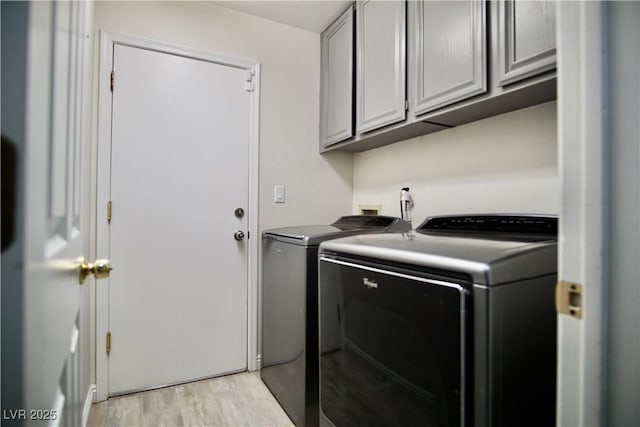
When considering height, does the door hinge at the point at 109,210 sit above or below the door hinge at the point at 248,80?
below

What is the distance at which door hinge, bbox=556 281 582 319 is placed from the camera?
20.0 inches

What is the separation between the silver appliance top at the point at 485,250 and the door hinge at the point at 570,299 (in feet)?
0.87

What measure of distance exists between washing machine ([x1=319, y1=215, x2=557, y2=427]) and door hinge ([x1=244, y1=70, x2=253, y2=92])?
146 centimetres

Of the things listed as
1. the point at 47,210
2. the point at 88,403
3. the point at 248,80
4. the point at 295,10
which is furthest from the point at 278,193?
the point at 47,210

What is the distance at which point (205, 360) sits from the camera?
2111mm

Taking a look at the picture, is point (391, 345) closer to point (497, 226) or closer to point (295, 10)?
point (497, 226)

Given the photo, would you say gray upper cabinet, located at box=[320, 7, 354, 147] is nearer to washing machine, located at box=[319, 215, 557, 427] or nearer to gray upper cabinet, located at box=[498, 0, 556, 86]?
gray upper cabinet, located at box=[498, 0, 556, 86]

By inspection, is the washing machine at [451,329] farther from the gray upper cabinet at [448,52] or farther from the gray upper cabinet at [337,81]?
the gray upper cabinet at [337,81]

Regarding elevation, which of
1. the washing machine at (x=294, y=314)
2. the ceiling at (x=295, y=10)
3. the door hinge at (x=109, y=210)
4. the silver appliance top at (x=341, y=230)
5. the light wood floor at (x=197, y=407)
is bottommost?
the light wood floor at (x=197, y=407)

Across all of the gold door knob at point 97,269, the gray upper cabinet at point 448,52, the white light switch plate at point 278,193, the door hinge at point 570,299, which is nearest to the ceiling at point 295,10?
the gray upper cabinet at point 448,52

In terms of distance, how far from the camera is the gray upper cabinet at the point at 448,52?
1309 millimetres

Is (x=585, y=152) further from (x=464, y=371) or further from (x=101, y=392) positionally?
(x=101, y=392)

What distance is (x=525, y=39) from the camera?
1.16 meters

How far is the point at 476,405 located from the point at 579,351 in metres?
0.41
